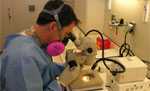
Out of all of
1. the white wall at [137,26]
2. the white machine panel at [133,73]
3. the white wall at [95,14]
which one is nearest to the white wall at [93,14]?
the white wall at [95,14]

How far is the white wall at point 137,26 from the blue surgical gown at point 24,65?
127 centimetres

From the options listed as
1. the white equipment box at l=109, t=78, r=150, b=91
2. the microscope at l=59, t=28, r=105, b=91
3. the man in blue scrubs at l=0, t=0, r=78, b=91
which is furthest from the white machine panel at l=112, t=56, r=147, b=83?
the man in blue scrubs at l=0, t=0, r=78, b=91

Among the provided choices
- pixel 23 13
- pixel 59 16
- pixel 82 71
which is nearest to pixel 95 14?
pixel 82 71

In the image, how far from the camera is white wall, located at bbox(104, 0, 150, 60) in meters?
2.21

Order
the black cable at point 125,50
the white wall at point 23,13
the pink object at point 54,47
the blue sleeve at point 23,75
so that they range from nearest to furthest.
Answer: the blue sleeve at point 23,75 → the pink object at point 54,47 → the black cable at point 125,50 → the white wall at point 23,13

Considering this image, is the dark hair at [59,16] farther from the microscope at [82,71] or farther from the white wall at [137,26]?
the white wall at [137,26]

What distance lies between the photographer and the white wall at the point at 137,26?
2.21 meters

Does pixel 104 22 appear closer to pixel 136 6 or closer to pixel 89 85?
pixel 136 6

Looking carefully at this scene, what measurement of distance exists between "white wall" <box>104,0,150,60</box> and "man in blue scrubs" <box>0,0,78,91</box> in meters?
1.14

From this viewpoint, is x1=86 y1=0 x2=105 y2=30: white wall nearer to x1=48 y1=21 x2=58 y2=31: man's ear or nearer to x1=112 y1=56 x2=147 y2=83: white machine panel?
x1=112 y1=56 x2=147 y2=83: white machine panel

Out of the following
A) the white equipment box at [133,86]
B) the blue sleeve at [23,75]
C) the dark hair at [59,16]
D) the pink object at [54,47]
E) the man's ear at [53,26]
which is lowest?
the white equipment box at [133,86]

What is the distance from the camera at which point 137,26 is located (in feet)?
7.72

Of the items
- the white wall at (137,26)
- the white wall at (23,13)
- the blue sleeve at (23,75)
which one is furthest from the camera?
the white wall at (23,13)

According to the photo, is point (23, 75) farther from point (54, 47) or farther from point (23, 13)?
point (23, 13)
